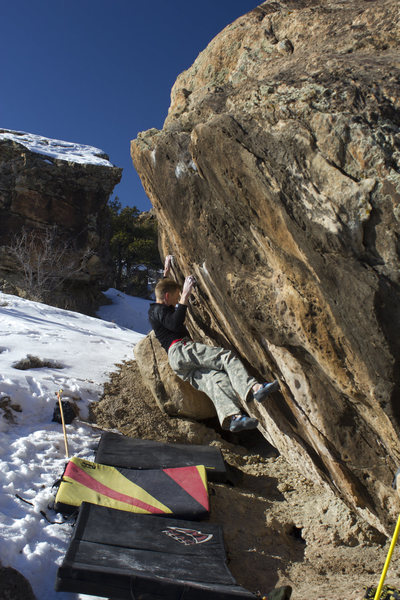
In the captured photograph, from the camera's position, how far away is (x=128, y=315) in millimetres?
18281

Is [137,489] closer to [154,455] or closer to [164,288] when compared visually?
[154,455]

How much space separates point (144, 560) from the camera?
8.59ft

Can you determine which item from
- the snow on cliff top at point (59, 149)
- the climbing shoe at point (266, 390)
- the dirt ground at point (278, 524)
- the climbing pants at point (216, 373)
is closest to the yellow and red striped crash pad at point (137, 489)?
the dirt ground at point (278, 524)

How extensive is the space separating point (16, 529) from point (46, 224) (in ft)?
50.3

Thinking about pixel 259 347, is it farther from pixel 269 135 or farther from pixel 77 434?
pixel 77 434

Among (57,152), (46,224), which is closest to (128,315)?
(46,224)

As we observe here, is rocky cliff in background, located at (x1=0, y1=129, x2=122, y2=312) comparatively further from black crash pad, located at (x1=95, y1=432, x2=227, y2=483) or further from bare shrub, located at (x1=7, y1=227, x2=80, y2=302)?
black crash pad, located at (x1=95, y1=432, x2=227, y2=483)

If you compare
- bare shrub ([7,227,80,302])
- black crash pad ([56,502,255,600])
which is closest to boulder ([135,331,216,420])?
black crash pad ([56,502,255,600])

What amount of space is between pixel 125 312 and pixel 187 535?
16.0m

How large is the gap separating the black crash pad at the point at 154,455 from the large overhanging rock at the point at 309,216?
667 millimetres

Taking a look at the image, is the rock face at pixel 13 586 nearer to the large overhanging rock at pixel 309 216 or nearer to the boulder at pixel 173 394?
the large overhanging rock at pixel 309 216

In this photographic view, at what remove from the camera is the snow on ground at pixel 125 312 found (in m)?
17.3

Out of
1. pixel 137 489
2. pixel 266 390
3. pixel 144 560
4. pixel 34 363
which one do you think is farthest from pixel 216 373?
pixel 34 363

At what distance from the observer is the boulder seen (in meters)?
5.04
